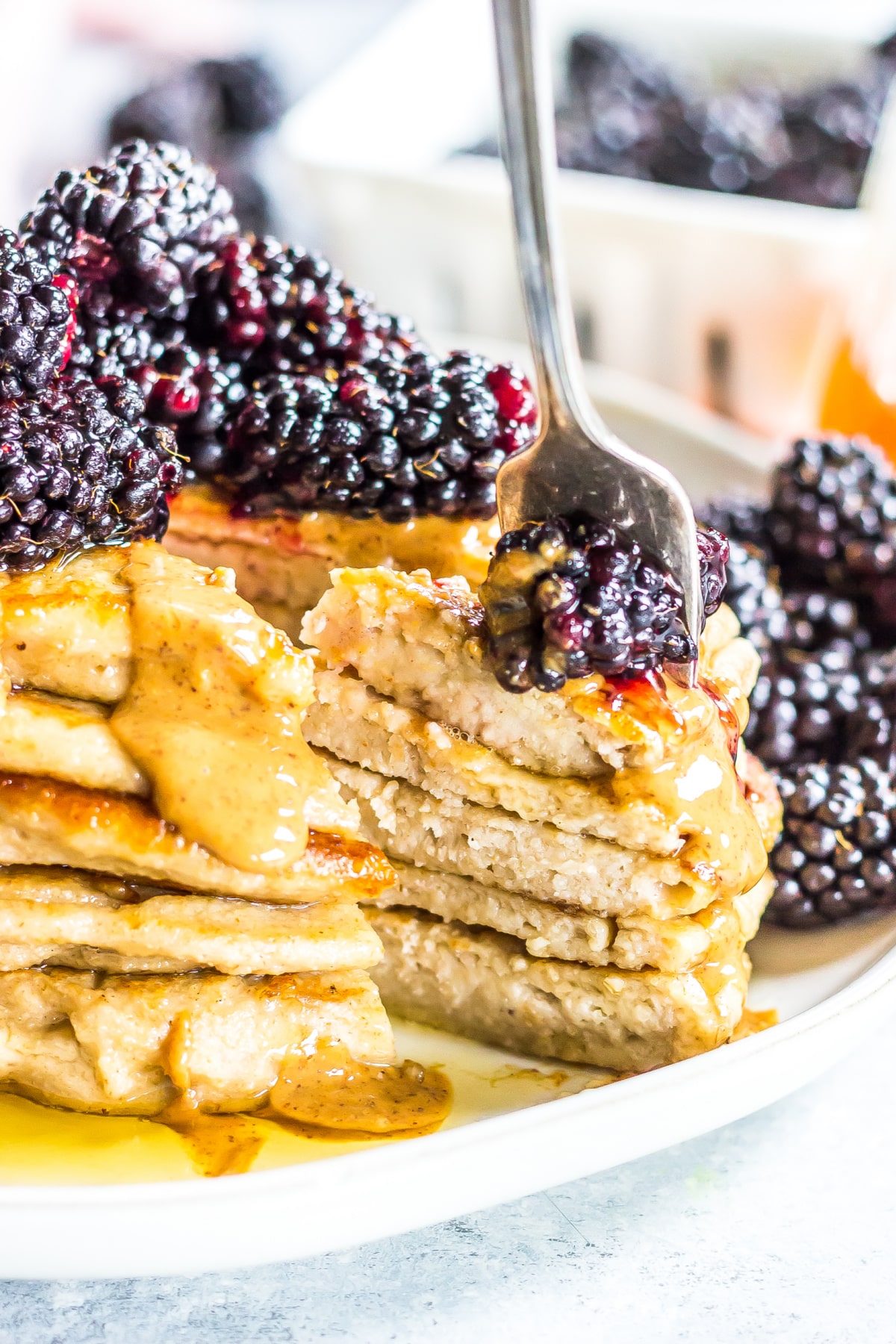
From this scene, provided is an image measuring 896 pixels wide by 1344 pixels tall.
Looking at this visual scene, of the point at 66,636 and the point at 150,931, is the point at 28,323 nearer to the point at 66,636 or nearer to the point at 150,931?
the point at 66,636

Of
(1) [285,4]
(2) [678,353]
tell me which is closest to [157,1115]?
(2) [678,353]

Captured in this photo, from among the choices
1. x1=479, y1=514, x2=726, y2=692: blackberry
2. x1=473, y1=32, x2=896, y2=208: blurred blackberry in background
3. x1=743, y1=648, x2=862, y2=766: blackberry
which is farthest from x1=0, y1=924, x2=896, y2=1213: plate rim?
x1=473, y1=32, x2=896, y2=208: blurred blackberry in background

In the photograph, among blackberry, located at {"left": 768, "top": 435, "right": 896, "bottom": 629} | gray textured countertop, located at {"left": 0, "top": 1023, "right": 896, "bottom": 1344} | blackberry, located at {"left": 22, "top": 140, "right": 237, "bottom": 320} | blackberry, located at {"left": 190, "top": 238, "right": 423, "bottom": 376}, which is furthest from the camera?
blackberry, located at {"left": 768, "top": 435, "right": 896, "bottom": 629}

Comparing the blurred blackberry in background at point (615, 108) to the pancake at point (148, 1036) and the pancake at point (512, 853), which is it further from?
the pancake at point (148, 1036)

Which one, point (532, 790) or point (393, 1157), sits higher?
point (532, 790)

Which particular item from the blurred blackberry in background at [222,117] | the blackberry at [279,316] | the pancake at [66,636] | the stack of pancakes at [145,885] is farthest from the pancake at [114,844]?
the blurred blackberry in background at [222,117]

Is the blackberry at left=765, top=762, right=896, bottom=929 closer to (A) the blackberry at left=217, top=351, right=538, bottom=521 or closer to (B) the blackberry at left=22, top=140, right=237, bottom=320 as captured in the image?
(A) the blackberry at left=217, top=351, right=538, bottom=521

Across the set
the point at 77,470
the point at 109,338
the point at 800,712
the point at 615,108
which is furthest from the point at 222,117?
the point at 77,470
